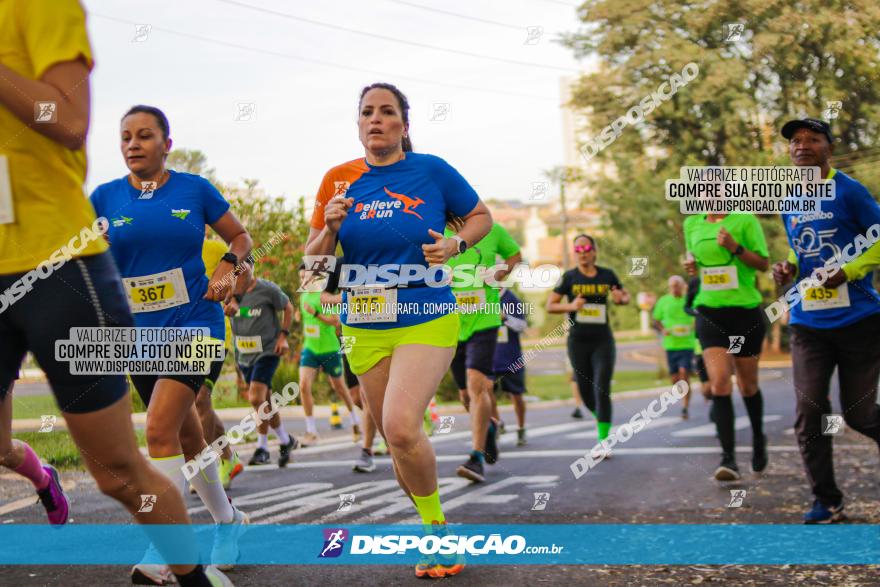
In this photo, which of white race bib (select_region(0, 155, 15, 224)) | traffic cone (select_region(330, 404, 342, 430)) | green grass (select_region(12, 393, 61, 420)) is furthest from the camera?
traffic cone (select_region(330, 404, 342, 430))

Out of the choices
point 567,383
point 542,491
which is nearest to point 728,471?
point 542,491

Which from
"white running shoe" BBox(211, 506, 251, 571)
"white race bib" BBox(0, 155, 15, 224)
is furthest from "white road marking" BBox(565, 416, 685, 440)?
"white race bib" BBox(0, 155, 15, 224)

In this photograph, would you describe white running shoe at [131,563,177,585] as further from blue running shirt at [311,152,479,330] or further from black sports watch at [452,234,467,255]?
black sports watch at [452,234,467,255]

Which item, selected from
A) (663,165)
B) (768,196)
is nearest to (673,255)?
(663,165)

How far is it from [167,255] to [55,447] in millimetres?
3772

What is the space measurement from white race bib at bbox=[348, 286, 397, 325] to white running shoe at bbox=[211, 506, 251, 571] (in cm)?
130

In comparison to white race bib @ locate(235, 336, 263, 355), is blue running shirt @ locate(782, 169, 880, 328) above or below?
above

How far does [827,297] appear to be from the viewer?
17.6 feet

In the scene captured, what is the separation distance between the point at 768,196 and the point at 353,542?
12.1 feet

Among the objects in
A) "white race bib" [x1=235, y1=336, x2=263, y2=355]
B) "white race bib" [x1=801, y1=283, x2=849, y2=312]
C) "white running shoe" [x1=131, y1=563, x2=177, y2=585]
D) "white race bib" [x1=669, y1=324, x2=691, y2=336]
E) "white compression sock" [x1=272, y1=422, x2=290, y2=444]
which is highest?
"white race bib" [x1=801, y1=283, x2=849, y2=312]

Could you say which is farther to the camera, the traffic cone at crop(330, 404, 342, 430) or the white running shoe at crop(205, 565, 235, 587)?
the traffic cone at crop(330, 404, 342, 430)

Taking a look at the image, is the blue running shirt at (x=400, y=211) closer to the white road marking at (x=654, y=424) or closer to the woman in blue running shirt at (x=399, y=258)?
the woman in blue running shirt at (x=399, y=258)

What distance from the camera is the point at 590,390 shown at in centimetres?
916

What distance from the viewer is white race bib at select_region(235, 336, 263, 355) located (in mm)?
9000
